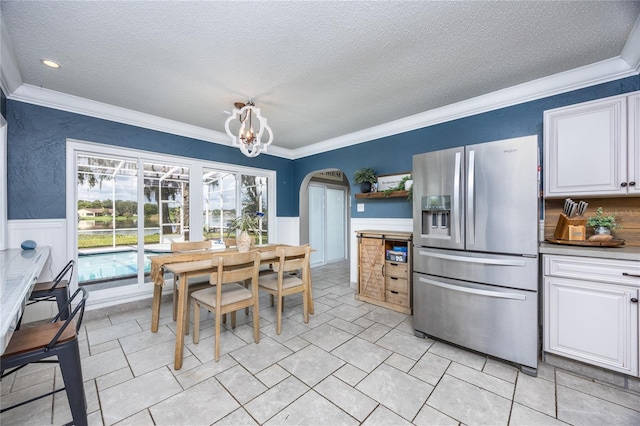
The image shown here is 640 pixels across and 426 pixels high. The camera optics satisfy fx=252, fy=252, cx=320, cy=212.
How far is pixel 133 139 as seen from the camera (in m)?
3.35

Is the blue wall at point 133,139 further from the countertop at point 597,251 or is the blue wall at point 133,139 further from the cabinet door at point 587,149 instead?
the countertop at point 597,251

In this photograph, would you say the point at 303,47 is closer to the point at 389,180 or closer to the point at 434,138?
the point at 434,138

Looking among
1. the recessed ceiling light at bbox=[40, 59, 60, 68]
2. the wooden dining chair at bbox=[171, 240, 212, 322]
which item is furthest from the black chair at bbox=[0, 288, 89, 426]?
the recessed ceiling light at bbox=[40, 59, 60, 68]

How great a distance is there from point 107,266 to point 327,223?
490cm

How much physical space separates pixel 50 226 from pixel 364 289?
3838 millimetres

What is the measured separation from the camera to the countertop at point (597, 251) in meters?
1.75

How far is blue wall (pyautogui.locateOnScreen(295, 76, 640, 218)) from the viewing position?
245 cm

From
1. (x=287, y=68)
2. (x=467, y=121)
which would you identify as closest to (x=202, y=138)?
(x=287, y=68)

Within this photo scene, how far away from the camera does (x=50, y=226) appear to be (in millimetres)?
2811

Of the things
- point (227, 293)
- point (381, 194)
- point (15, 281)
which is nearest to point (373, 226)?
point (381, 194)

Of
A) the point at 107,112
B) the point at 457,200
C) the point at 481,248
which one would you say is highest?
the point at 107,112

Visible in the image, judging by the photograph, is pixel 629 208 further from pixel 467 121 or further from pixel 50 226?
pixel 50 226

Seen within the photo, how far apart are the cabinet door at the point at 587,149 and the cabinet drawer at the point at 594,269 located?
0.61 m

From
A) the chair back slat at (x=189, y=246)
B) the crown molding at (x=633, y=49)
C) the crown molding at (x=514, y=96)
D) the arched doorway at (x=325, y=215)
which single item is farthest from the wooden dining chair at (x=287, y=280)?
the crown molding at (x=633, y=49)
